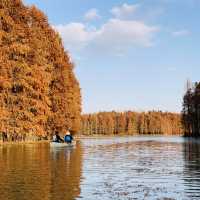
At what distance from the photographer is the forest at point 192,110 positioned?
13925 centimetres

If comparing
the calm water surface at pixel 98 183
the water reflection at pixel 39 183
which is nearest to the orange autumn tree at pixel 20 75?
the water reflection at pixel 39 183

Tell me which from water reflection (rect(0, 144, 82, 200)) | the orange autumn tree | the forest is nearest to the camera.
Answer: water reflection (rect(0, 144, 82, 200))

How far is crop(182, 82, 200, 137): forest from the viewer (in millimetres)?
139250

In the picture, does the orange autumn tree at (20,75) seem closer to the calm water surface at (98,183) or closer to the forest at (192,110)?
the calm water surface at (98,183)

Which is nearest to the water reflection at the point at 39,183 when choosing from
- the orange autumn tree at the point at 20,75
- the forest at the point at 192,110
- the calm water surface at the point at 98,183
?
the calm water surface at the point at 98,183

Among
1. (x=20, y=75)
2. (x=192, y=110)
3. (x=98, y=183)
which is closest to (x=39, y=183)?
(x=98, y=183)

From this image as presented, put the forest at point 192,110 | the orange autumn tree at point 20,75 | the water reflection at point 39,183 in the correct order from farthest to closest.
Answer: the forest at point 192,110
the orange autumn tree at point 20,75
the water reflection at point 39,183

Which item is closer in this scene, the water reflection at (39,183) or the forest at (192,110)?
the water reflection at (39,183)

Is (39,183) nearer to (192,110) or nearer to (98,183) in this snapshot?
(98,183)

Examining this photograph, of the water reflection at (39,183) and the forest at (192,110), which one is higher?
the forest at (192,110)

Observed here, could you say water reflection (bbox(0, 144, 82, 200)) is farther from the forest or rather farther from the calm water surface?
the forest

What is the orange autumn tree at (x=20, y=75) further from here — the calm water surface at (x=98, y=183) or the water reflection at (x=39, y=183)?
the calm water surface at (x=98, y=183)

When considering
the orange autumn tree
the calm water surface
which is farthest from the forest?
the calm water surface

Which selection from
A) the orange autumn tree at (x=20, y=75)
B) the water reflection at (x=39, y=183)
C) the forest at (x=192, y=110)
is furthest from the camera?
the forest at (x=192, y=110)
